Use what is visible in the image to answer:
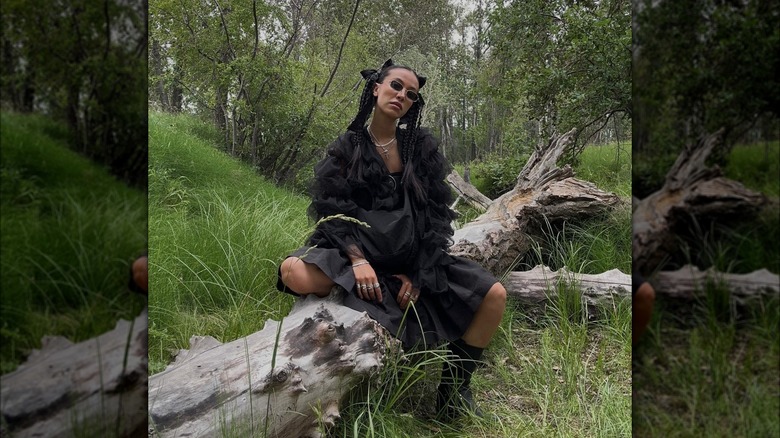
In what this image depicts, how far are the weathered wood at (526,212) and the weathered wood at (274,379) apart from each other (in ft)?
4.25

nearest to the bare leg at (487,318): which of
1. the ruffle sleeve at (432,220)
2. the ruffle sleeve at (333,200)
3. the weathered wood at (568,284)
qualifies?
the ruffle sleeve at (432,220)

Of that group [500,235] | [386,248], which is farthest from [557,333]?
[386,248]

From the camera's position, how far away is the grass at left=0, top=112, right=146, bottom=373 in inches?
17.5

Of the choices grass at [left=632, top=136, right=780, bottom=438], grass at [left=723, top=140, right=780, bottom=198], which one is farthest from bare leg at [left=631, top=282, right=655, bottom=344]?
grass at [left=723, top=140, right=780, bottom=198]

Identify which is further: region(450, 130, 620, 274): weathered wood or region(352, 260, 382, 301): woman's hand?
region(450, 130, 620, 274): weathered wood

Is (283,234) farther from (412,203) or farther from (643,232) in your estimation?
(643,232)

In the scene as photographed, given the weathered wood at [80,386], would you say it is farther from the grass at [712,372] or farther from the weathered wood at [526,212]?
the weathered wood at [526,212]

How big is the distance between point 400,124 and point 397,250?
Answer: 55cm

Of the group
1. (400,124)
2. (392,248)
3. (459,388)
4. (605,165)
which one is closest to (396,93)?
(400,124)

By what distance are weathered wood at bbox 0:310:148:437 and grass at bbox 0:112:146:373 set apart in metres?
0.01

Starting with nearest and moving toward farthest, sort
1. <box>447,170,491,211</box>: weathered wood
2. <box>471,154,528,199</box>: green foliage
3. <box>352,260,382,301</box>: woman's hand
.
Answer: <box>352,260,382,301</box>: woman's hand, <box>447,170,491,211</box>: weathered wood, <box>471,154,528,199</box>: green foliage

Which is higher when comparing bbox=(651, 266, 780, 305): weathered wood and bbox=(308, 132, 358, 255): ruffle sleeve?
bbox=(651, 266, 780, 305): weathered wood

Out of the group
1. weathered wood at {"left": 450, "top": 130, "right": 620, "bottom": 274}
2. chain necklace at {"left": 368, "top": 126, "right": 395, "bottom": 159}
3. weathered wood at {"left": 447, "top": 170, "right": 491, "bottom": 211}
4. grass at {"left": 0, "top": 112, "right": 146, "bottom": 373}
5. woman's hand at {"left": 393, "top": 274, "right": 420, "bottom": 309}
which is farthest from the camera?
weathered wood at {"left": 447, "top": 170, "right": 491, "bottom": 211}

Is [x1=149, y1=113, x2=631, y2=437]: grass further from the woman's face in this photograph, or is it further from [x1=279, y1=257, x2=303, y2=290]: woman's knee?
the woman's face
